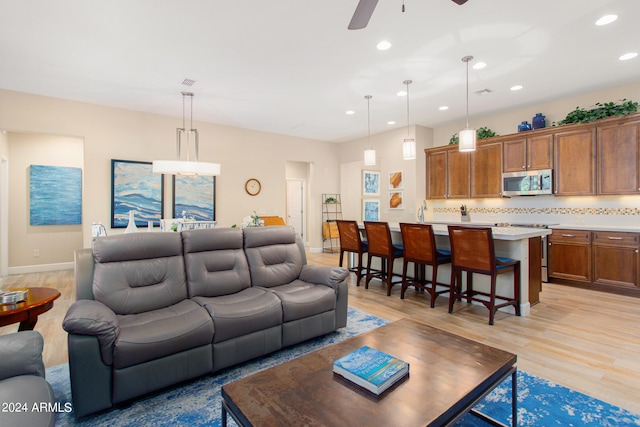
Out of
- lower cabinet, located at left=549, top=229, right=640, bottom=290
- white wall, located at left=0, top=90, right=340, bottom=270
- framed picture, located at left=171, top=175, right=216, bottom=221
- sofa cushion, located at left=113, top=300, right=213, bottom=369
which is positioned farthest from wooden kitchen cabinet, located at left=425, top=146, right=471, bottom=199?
sofa cushion, located at left=113, top=300, right=213, bottom=369

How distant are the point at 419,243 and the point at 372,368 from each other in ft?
8.45

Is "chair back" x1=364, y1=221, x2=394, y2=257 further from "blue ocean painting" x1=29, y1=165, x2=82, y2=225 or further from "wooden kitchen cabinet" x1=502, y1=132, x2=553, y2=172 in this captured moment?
"blue ocean painting" x1=29, y1=165, x2=82, y2=225

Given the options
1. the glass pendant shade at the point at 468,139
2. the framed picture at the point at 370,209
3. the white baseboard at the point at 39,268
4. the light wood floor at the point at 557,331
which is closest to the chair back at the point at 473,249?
the light wood floor at the point at 557,331

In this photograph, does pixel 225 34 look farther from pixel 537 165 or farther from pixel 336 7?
pixel 537 165

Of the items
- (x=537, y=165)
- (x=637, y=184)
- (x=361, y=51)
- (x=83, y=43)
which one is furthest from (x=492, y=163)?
(x=83, y=43)

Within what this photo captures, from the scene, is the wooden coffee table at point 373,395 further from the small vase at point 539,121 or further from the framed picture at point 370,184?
the framed picture at point 370,184

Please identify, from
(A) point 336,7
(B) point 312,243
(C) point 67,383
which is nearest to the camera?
(C) point 67,383

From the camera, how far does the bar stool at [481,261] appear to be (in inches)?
125

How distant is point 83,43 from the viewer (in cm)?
321

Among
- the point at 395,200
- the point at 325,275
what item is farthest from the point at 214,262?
the point at 395,200

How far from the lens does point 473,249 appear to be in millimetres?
3316

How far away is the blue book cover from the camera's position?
140 cm

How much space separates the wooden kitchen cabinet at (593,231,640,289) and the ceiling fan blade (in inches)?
176

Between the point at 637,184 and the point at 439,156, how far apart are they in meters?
2.96
